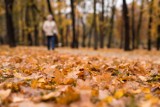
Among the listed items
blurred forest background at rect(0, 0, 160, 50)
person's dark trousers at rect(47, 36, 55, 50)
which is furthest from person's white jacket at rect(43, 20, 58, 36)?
blurred forest background at rect(0, 0, 160, 50)

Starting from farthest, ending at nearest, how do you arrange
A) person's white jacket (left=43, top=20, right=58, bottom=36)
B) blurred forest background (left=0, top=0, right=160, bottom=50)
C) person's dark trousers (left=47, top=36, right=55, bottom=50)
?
blurred forest background (left=0, top=0, right=160, bottom=50) < person's dark trousers (left=47, top=36, right=55, bottom=50) < person's white jacket (left=43, top=20, right=58, bottom=36)

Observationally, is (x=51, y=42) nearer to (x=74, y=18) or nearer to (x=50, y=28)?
(x=50, y=28)

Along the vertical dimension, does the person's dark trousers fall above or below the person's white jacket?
below

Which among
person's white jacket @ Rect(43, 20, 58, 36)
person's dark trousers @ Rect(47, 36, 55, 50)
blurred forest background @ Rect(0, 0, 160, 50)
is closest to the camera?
person's white jacket @ Rect(43, 20, 58, 36)

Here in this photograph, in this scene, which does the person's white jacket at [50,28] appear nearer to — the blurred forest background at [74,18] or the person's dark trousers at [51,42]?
the person's dark trousers at [51,42]

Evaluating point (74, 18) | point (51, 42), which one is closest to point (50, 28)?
point (51, 42)

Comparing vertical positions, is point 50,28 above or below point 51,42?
above

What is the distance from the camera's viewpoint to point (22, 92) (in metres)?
3.20

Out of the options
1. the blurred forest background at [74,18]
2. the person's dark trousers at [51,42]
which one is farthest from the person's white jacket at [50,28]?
the blurred forest background at [74,18]

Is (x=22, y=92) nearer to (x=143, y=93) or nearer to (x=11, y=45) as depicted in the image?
(x=143, y=93)

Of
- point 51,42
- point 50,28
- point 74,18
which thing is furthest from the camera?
point 74,18

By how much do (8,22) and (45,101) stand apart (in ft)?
65.2

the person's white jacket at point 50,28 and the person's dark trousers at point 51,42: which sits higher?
the person's white jacket at point 50,28

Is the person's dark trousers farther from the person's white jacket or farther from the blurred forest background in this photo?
the blurred forest background
